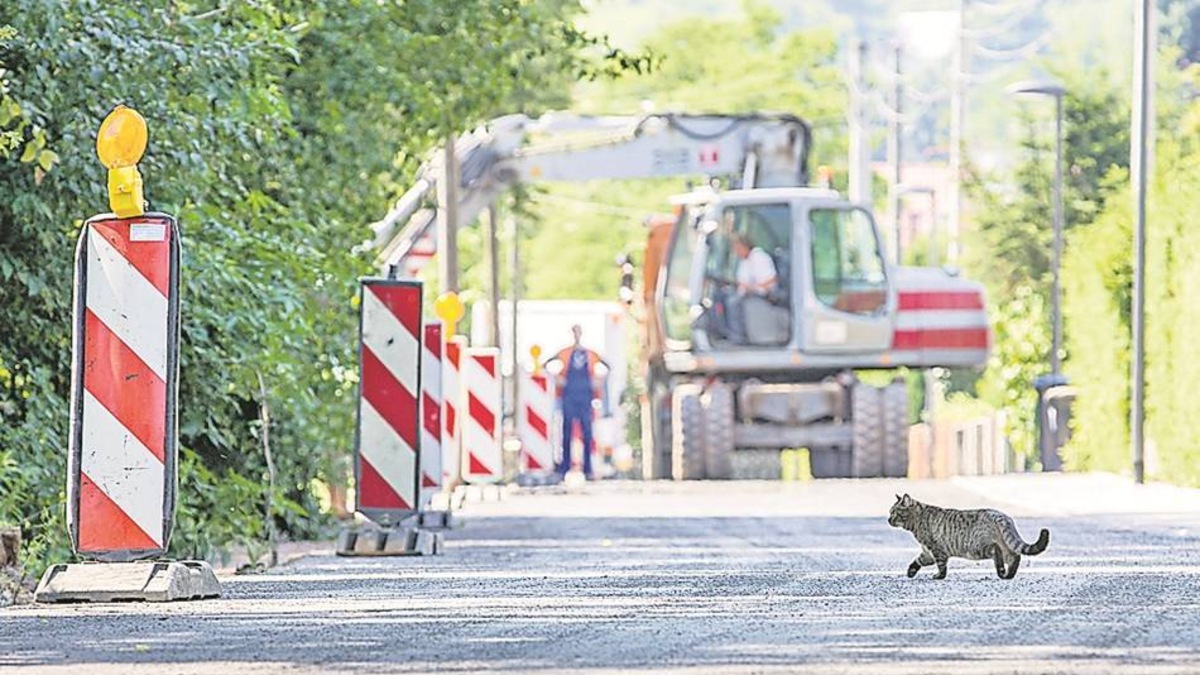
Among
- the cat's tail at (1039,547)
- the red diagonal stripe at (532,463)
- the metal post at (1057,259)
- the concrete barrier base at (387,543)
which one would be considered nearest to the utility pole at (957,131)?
the metal post at (1057,259)

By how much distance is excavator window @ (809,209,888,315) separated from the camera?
34.5 metres

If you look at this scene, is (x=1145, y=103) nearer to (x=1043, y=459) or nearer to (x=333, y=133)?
(x=1043, y=459)

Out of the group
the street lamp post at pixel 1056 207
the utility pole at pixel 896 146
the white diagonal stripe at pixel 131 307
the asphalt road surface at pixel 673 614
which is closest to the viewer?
the asphalt road surface at pixel 673 614

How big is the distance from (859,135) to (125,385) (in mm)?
50431

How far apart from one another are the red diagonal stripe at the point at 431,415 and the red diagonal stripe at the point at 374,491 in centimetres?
360

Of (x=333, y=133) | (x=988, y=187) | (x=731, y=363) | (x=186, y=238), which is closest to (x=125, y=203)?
(x=186, y=238)

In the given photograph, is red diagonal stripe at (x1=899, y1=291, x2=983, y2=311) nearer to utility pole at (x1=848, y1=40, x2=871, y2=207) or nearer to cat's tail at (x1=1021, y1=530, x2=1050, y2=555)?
utility pole at (x1=848, y1=40, x2=871, y2=207)

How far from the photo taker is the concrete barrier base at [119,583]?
12.1m

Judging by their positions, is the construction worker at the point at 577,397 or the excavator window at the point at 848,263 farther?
the construction worker at the point at 577,397

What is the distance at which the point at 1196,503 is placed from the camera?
22.0 m

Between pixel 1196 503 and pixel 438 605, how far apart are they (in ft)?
36.8

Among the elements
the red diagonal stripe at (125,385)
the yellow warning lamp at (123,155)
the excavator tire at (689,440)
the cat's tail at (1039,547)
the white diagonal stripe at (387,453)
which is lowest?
the excavator tire at (689,440)

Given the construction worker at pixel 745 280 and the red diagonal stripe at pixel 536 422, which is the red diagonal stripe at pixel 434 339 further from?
the construction worker at pixel 745 280

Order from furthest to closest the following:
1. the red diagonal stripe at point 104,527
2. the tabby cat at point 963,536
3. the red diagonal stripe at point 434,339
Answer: the red diagonal stripe at point 434,339 → the tabby cat at point 963,536 → the red diagonal stripe at point 104,527
